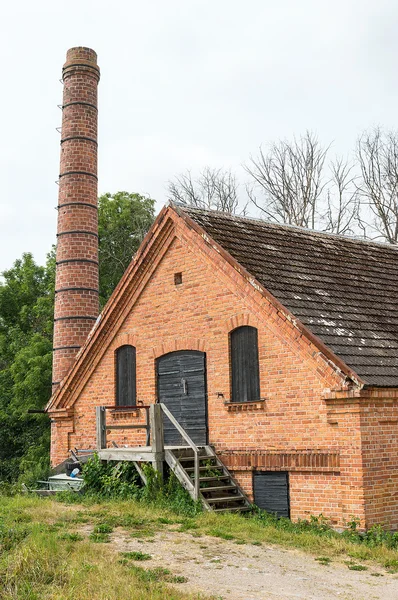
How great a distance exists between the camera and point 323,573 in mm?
8781

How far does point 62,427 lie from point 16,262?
1920 cm

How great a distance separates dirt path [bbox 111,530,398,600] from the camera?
782cm

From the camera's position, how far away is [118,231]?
35250mm

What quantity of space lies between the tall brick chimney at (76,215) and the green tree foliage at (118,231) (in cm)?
1328

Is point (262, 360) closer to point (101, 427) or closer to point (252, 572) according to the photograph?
point (101, 427)

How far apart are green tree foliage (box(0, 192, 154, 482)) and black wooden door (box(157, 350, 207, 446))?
845 centimetres

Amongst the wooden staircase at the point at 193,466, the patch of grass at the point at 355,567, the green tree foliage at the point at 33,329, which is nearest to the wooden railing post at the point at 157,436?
the wooden staircase at the point at 193,466

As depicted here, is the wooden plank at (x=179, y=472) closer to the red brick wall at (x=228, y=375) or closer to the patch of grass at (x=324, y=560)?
the red brick wall at (x=228, y=375)

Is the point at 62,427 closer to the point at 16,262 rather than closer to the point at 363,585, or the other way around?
the point at 363,585

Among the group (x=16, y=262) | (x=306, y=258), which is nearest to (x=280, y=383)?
(x=306, y=258)

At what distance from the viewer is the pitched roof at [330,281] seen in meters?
12.5

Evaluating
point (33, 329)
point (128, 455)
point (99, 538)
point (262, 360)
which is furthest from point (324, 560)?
point (33, 329)

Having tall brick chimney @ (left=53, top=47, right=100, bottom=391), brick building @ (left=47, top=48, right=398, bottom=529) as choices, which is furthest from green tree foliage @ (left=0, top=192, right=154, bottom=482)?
brick building @ (left=47, top=48, right=398, bottom=529)

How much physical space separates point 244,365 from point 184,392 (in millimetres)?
1781
